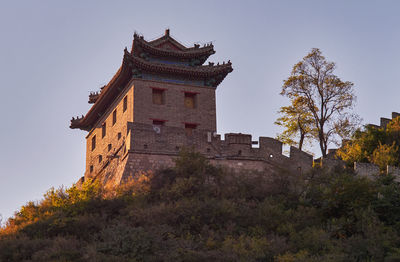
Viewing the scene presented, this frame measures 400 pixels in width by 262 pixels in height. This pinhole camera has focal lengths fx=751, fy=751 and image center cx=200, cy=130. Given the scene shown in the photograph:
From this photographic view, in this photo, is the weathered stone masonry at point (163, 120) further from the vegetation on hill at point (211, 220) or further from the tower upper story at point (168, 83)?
the vegetation on hill at point (211, 220)

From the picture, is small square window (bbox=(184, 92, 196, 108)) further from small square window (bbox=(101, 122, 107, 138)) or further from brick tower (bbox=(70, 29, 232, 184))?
small square window (bbox=(101, 122, 107, 138))

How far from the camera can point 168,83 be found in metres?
41.6

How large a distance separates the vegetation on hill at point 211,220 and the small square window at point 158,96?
22.4 ft

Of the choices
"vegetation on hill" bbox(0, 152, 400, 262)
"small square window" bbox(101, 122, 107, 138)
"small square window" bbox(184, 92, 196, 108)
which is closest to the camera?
"vegetation on hill" bbox(0, 152, 400, 262)

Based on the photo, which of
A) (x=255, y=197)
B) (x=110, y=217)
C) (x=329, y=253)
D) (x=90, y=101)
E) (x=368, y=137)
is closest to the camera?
(x=329, y=253)

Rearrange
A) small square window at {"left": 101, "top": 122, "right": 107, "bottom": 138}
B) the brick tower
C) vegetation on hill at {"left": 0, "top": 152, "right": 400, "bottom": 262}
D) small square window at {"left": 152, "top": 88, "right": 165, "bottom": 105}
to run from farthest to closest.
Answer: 1. small square window at {"left": 101, "top": 122, "right": 107, "bottom": 138}
2. small square window at {"left": 152, "top": 88, "right": 165, "bottom": 105}
3. the brick tower
4. vegetation on hill at {"left": 0, "top": 152, "right": 400, "bottom": 262}

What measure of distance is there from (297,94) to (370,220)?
663 inches

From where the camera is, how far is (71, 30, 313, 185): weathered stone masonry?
122 ft

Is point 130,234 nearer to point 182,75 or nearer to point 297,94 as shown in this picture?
point 182,75

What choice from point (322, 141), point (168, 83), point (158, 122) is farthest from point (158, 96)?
point (322, 141)

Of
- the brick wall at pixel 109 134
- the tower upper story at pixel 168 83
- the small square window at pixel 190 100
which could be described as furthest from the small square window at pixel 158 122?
the small square window at pixel 190 100

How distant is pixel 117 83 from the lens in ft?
140

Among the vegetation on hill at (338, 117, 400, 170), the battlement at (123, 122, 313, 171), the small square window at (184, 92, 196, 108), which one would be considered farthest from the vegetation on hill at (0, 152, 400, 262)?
the small square window at (184, 92, 196, 108)

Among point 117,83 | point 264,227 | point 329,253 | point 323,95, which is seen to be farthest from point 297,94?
point 329,253
